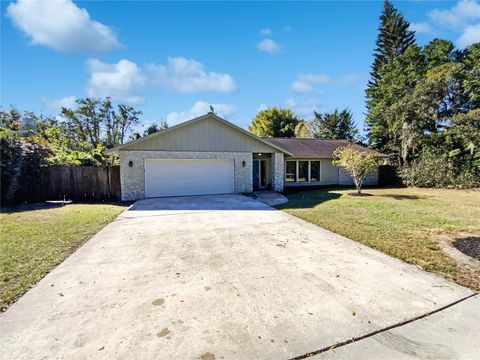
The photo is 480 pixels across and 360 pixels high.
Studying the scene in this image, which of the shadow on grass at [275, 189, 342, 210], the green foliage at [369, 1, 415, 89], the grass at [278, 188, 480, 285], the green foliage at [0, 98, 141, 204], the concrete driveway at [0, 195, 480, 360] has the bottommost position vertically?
the concrete driveway at [0, 195, 480, 360]

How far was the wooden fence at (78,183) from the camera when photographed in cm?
1217

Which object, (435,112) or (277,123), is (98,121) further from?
(435,112)

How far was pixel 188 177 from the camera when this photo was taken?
1353 centimetres

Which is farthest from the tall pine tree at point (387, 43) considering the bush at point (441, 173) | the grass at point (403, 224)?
the grass at point (403, 224)

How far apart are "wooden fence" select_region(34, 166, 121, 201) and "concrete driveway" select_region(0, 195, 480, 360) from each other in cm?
787

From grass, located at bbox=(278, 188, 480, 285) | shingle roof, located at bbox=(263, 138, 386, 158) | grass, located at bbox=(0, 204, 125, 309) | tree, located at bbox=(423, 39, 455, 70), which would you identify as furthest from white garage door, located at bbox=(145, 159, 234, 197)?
tree, located at bbox=(423, 39, 455, 70)

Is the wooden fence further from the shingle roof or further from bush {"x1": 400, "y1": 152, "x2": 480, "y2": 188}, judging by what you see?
bush {"x1": 400, "y1": 152, "x2": 480, "y2": 188}

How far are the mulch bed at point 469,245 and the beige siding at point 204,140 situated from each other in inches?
420

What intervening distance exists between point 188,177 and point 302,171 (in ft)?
29.9

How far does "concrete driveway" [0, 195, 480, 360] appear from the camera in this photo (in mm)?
2502

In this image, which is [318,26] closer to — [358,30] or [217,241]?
[358,30]

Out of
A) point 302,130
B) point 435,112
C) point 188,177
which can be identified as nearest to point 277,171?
point 188,177

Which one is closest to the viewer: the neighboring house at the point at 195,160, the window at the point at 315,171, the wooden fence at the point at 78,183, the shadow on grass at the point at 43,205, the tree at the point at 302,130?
the shadow on grass at the point at 43,205

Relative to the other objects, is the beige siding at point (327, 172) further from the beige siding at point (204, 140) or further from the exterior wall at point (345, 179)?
the beige siding at point (204, 140)
